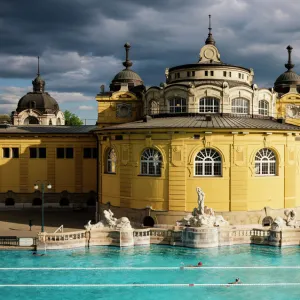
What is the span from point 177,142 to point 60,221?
46.0 ft

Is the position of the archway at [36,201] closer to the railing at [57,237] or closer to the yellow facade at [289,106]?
the railing at [57,237]

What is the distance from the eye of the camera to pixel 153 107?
47281 millimetres

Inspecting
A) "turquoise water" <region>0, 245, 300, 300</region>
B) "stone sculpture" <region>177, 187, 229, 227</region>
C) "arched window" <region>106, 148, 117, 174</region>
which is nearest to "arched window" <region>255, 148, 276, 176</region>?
"stone sculpture" <region>177, 187, 229, 227</region>

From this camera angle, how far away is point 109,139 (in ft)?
138

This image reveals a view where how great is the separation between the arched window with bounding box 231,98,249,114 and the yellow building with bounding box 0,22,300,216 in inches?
3.7

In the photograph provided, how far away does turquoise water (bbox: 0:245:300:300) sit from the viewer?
2517cm

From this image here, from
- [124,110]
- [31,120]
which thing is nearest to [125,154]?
[124,110]

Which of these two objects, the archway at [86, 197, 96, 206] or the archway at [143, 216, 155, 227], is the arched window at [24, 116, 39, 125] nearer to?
the archway at [86, 197, 96, 206]

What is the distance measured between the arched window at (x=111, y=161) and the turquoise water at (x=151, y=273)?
10246 mm

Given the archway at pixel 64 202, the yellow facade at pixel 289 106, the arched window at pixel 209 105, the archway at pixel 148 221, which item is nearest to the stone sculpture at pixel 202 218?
the archway at pixel 148 221

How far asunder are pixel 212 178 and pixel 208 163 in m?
1.30

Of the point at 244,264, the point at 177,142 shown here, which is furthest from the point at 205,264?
the point at 177,142

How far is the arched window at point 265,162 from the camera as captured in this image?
39531 millimetres

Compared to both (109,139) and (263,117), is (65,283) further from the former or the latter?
(263,117)
